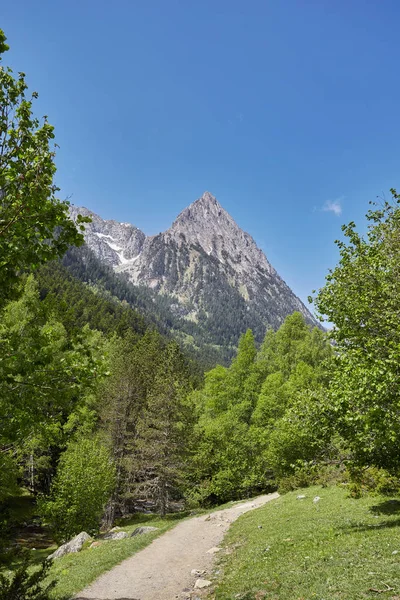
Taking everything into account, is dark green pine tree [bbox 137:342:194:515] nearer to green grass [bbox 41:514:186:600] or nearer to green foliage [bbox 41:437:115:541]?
green foliage [bbox 41:437:115:541]

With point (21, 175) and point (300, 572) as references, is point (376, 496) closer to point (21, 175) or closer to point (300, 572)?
point (300, 572)

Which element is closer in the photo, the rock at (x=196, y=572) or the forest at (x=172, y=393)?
the forest at (x=172, y=393)

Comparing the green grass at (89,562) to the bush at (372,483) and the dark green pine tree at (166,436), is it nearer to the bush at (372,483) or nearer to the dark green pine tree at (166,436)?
the dark green pine tree at (166,436)

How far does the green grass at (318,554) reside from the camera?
10055 millimetres

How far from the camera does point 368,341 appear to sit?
614 inches

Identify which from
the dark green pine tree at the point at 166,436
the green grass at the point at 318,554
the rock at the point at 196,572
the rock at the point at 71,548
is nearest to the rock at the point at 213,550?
the green grass at the point at 318,554

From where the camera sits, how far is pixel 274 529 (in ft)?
65.8

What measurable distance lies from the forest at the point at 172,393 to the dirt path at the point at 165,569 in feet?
17.3

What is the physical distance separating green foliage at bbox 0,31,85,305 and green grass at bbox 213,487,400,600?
1142 cm

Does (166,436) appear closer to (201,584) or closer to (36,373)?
(201,584)

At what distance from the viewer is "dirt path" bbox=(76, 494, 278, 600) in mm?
13828

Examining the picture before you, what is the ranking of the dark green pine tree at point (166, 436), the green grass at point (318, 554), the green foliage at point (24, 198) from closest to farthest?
Result: the green foliage at point (24, 198)
the green grass at point (318, 554)
the dark green pine tree at point (166, 436)

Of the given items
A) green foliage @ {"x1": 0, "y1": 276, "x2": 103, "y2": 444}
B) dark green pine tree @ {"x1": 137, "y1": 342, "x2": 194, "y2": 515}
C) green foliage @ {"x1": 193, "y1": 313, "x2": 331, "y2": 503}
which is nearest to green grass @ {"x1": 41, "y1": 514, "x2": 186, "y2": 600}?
green foliage @ {"x1": 0, "y1": 276, "x2": 103, "y2": 444}

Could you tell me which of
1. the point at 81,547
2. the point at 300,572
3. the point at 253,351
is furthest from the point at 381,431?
the point at 253,351
